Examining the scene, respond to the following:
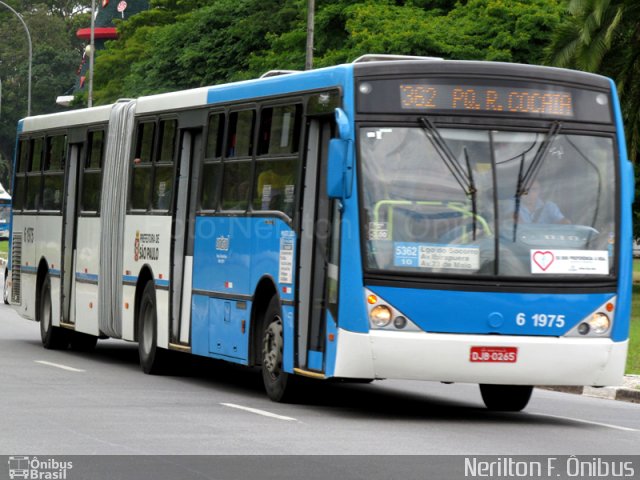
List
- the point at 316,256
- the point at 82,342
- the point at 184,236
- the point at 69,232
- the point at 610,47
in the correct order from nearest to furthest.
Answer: the point at 316,256, the point at 184,236, the point at 69,232, the point at 82,342, the point at 610,47

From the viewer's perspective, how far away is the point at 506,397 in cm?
1664

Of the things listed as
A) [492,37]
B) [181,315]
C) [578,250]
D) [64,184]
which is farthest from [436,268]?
[492,37]

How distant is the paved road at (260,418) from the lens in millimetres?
12477

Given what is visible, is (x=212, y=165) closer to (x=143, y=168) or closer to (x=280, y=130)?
(x=280, y=130)

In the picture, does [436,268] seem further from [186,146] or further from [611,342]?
[186,146]

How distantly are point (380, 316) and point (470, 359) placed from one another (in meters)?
0.83

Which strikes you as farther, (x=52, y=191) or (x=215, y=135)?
(x=52, y=191)

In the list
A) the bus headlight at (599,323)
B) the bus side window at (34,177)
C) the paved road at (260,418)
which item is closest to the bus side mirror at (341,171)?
the paved road at (260,418)

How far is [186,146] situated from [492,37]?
1333 inches

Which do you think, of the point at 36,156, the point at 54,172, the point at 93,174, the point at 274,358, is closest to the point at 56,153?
the point at 54,172

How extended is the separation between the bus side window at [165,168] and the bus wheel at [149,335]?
1.01m

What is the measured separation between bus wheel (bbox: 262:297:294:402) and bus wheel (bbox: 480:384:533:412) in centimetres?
194

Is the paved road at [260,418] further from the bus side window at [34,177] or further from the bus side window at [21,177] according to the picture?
the bus side window at [21,177]

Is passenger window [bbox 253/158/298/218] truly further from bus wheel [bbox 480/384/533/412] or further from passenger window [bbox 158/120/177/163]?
passenger window [bbox 158/120/177/163]
